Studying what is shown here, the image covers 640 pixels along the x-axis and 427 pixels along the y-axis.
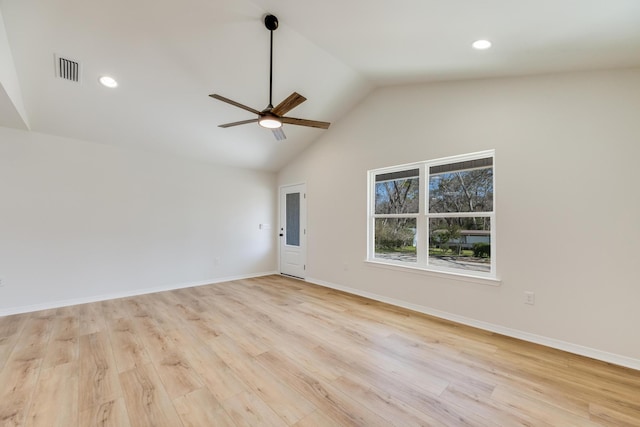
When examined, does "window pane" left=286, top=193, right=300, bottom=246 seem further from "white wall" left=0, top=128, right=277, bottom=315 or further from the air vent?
the air vent

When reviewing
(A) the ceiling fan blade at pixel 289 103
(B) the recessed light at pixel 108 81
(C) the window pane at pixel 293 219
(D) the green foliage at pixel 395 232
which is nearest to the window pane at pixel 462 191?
(D) the green foliage at pixel 395 232

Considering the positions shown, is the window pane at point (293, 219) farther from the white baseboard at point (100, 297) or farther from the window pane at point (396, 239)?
the window pane at point (396, 239)

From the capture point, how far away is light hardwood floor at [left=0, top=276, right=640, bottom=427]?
177cm

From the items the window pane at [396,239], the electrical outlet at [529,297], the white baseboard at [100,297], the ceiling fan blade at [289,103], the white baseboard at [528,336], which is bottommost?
the white baseboard at [100,297]

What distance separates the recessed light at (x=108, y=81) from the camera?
10.3ft

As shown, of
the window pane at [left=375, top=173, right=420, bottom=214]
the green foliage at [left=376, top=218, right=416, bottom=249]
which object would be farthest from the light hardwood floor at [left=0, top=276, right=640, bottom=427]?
the window pane at [left=375, top=173, right=420, bottom=214]

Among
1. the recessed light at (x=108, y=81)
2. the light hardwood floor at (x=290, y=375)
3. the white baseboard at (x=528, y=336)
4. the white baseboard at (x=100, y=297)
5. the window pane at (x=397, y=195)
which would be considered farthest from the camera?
the window pane at (x=397, y=195)

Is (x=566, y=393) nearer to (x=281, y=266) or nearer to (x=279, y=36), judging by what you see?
(x=279, y=36)

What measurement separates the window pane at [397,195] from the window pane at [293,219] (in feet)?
6.91

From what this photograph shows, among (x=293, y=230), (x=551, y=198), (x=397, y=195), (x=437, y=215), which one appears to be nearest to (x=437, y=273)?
(x=437, y=215)

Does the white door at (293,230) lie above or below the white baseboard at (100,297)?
above

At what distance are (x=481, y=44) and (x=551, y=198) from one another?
172 cm

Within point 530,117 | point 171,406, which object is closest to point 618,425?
point 530,117

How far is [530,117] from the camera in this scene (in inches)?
115
